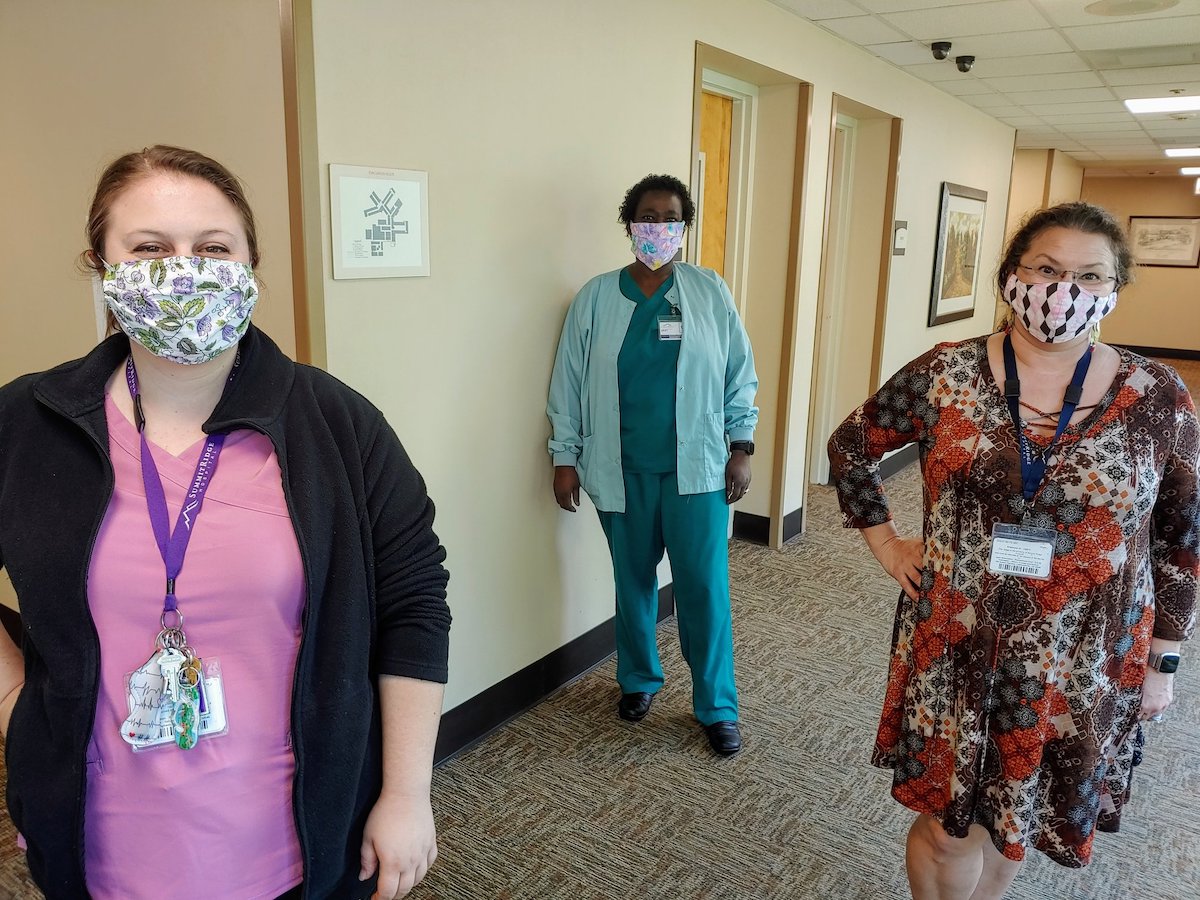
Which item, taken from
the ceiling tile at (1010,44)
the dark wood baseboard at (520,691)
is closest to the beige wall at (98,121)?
the dark wood baseboard at (520,691)

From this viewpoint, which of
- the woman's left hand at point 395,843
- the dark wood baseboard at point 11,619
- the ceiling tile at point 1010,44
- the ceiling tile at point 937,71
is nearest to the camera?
the woman's left hand at point 395,843

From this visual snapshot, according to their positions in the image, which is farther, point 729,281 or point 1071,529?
point 729,281

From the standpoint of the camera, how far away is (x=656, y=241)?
2584mm

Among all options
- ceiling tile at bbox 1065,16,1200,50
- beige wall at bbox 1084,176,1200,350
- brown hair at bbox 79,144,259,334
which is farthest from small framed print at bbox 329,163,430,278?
beige wall at bbox 1084,176,1200,350

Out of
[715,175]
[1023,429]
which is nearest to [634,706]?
[1023,429]

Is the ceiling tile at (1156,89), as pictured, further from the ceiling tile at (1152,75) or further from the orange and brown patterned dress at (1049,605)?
the orange and brown patterned dress at (1049,605)

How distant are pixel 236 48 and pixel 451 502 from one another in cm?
125

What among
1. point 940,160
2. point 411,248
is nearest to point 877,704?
point 411,248

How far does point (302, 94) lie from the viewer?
1.88 meters

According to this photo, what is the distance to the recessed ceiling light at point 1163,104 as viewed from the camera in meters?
5.76

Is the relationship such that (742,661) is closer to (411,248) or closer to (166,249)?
(411,248)

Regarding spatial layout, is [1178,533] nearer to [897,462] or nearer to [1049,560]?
[1049,560]

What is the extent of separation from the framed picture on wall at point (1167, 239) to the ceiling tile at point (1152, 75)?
26.0 ft

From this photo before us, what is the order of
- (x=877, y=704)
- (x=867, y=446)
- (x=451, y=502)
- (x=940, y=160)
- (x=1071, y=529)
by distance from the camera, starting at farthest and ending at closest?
(x=940, y=160), (x=877, y=704), (x=451, y=502), (x=867, y=446), (x=1071, y=529)
